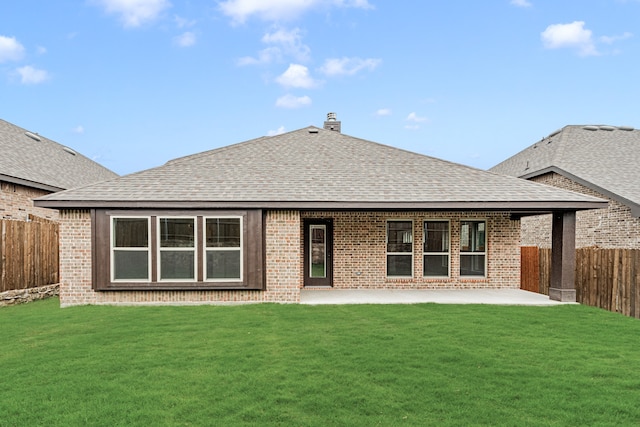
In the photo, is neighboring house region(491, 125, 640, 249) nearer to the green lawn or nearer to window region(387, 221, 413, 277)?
the green lawn

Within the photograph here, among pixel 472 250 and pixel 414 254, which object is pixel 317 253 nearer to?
pixel 414 254

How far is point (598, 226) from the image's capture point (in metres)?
15.0

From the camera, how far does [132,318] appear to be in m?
8.42

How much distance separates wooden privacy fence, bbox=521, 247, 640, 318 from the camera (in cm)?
866

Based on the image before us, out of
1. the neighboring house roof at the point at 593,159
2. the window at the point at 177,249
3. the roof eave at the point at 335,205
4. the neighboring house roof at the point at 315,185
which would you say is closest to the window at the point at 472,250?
the neighboring house roof at the point at 315,185

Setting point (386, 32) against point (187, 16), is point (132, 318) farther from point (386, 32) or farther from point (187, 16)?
point (386, 32)

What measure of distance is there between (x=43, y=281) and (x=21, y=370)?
8.00 meters

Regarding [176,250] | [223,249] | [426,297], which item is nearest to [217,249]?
[223,249]

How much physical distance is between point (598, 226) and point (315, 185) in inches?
454

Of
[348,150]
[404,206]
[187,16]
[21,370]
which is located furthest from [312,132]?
[21,370]

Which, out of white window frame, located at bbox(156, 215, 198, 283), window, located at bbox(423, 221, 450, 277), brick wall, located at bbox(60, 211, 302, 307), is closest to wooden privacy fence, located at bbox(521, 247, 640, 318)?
window, located at bbox(423, 221, 450, 277)

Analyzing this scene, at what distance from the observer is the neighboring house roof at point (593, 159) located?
14727mm

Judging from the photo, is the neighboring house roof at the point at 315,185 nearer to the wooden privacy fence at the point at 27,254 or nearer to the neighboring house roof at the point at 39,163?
the wooden privacy fence at the point at 27,254

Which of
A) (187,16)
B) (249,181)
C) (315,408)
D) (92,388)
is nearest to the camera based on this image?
(315,408)
